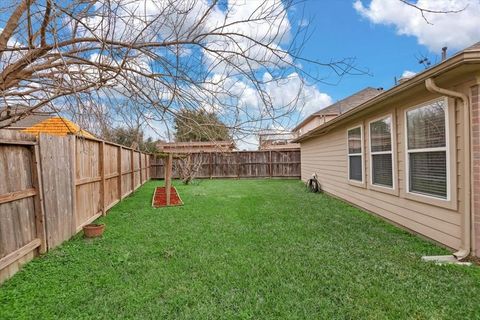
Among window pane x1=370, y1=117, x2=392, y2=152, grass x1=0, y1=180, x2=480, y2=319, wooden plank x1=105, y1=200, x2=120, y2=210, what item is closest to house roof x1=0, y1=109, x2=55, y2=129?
grass x1=0, y1=180, x2=480, y2=319

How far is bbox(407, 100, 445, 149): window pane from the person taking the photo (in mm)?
4168

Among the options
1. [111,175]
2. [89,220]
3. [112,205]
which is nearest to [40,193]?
[89,220]

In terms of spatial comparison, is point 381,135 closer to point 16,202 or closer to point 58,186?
point 58,186

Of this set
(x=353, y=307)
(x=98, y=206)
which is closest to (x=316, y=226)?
(x=353, y=307)

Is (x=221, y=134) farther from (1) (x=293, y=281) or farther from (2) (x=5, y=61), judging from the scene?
(2) (x=5, y=61)

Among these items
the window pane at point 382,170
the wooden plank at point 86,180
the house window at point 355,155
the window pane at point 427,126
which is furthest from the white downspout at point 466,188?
the wooden plank at point 86,180

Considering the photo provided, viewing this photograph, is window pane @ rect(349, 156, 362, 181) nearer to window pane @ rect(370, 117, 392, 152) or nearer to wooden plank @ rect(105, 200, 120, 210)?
window pane @ rect(370, 117, 392, 152)

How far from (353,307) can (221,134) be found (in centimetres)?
185

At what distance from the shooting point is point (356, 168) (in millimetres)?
7625

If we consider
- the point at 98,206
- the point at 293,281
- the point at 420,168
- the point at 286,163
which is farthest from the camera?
the point at 286,163

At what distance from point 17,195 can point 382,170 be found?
5885 millimetres

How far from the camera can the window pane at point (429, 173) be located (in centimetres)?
414

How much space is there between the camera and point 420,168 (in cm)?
470

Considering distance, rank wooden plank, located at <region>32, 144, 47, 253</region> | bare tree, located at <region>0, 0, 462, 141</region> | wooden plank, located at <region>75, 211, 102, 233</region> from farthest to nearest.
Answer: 1. wooden plank, located at <region>75, 211, 102, 233</region>
2. wooden plank, located at <region>32, 144, 47, 253</region>
3. bare tree, located at <region>0, 0, 462, 141</region>
